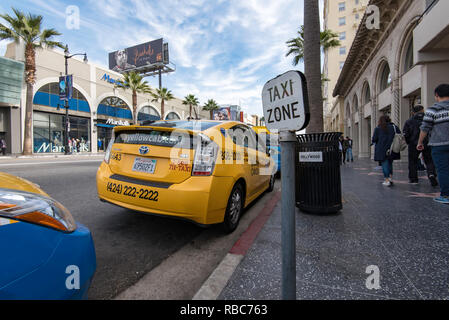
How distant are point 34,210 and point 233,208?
7.14ft

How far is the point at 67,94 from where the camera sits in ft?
74.1

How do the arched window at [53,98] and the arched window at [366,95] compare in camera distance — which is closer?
the arched window at [366,95]

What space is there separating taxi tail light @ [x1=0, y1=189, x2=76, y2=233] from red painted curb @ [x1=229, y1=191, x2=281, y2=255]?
1.61 m

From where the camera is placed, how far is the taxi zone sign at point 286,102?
124 cm

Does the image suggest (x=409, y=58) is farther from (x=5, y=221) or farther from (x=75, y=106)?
(x=75, y=106)

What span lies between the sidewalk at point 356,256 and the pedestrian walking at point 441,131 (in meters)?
0.54

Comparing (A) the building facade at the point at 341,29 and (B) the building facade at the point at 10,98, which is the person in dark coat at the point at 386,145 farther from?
(A) the building facade at the point at 341,29

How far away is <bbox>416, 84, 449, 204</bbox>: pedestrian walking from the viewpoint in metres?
3.79

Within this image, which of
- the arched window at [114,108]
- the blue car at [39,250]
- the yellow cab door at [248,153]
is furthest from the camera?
the arched window at [114,108]

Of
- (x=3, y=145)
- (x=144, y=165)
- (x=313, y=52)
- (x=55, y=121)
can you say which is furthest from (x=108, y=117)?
(x=144, y=165)

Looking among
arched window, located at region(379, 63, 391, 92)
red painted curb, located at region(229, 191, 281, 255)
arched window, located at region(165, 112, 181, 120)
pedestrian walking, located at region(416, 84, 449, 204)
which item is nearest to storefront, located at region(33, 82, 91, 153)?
arched window, located at region(165, 112, 181, 120)

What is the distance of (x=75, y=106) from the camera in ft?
87.0

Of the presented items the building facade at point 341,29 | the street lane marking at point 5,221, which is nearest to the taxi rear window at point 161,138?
the street lane marking at point 5,221

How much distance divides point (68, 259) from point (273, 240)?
208 cm
